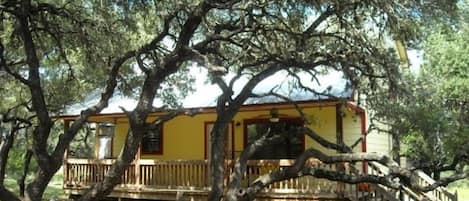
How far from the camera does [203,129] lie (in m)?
19.9

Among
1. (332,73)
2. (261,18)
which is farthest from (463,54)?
(261,18)

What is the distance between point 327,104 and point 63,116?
10.3 meters

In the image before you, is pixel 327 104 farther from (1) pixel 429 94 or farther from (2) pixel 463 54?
(2) pixel 463 54

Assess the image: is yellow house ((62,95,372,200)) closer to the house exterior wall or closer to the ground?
the house exterior wall

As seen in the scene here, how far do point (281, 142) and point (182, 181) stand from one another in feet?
10.4

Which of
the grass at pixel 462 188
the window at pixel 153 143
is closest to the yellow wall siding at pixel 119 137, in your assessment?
the window at pixel 153 143

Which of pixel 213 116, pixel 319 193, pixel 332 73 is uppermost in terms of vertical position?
pixel 332 73

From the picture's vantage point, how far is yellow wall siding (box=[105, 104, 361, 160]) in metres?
17.0

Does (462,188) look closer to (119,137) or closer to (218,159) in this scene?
(119,137)

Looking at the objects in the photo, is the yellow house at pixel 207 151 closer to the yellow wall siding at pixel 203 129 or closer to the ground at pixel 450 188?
the yellow wall siding at pixel 203 129

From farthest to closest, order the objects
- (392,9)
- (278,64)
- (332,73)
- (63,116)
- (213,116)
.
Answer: (63,116), (213,116), (332,73), (278,64), (392,9)

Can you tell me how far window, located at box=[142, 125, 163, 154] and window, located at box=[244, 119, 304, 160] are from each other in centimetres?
381

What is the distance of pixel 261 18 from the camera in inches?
509

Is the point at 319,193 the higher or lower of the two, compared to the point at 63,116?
lower
